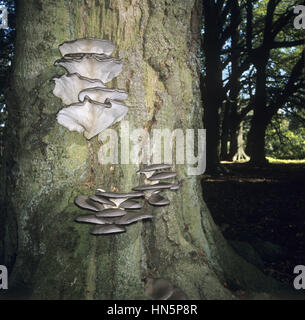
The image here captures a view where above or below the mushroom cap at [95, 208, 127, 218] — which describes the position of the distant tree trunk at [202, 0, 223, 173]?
above

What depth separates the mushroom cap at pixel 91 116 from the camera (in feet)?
7.46

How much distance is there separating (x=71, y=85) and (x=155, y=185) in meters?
1.16

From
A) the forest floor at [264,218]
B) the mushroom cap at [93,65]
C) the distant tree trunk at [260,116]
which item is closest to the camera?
the mushroom cap at [93,65]

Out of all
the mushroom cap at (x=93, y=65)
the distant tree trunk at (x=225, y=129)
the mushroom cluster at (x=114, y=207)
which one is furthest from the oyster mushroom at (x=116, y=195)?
the distant tree trunk at (x=225, y=129)

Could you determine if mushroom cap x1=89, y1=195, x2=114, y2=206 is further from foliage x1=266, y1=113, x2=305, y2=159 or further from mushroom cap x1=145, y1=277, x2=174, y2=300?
foliage x1=266, y1=113, x2=305, y2=159

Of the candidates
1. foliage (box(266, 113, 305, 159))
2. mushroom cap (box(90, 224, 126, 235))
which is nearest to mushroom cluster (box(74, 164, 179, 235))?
mushroom cap (box(90, 224, 126, 235))

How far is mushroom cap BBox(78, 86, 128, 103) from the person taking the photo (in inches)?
87.2

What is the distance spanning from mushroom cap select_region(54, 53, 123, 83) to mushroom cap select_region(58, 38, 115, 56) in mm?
127

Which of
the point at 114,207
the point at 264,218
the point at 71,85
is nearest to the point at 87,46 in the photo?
the point at 71,85

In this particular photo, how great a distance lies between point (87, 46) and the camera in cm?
232

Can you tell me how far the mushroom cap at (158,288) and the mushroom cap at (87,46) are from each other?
2.08m

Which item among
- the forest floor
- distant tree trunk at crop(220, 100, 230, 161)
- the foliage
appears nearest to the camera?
the forest floor

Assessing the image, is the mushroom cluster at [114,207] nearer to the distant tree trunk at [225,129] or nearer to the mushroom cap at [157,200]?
the mushroom cap at [157,200]

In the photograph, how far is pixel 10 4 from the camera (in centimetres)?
1065
